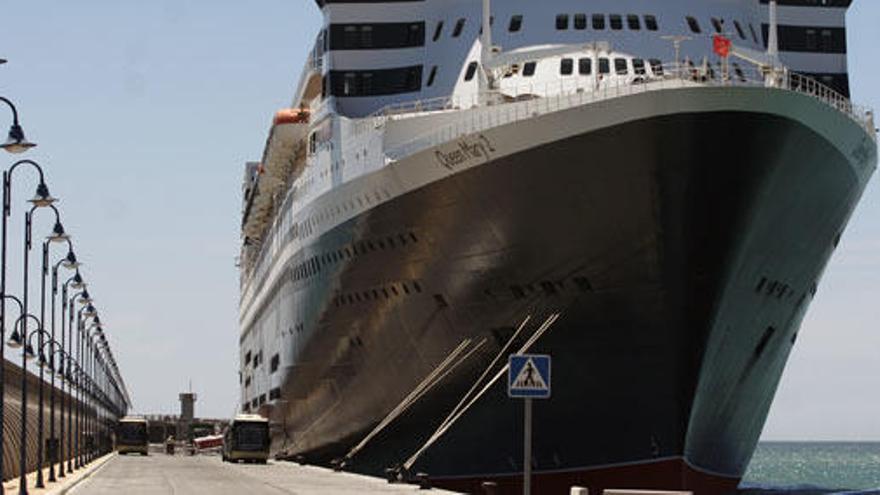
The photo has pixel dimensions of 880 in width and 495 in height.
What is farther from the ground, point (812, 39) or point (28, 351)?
point (812, 39)

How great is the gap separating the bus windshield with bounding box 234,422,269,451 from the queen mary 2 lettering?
18.2 m

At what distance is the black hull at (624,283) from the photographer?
36.9 m

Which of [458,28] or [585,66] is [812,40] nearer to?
[458,28]

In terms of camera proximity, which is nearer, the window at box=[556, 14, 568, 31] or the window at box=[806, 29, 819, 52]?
the window at box=[556, 14, 568, 31]

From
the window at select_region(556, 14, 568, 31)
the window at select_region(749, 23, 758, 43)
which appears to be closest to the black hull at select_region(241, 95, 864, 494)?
the window at select_region(749, 23, 758, 43)

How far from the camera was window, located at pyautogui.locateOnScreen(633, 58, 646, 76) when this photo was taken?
44562mm

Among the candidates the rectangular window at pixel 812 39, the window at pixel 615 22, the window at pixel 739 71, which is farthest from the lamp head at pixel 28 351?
the rectangular window at pixel 812 39

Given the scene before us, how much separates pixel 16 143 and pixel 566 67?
15471mm

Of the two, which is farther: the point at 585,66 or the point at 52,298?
the point at 52,298

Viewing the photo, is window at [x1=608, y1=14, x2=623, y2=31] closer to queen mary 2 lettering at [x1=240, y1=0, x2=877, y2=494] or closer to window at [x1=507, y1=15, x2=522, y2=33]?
queen mary 2 lettering at [x1=240, y1=0, x2=877, y2=494]

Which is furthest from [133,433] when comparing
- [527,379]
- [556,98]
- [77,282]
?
[527,379]

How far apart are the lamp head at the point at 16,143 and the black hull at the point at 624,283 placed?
1055 cm

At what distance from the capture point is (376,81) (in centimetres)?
5072

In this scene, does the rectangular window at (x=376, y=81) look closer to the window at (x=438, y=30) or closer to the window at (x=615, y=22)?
the window at (x=438, y=30)
